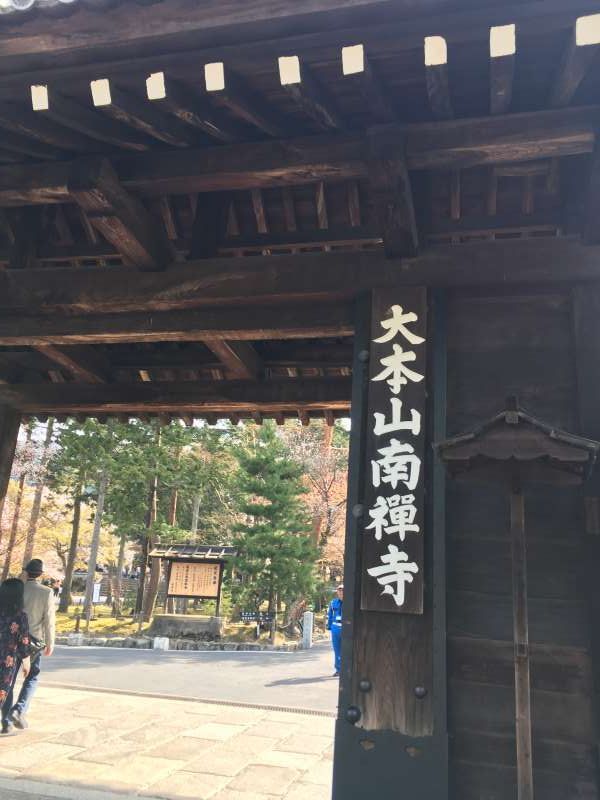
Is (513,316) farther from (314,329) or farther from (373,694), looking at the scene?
(373,694)

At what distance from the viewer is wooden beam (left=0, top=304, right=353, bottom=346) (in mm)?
4062

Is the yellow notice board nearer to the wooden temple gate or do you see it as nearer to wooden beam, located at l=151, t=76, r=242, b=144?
the wooden temple gate

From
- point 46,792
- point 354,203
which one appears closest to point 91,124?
point 354,203

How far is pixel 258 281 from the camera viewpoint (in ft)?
12.9

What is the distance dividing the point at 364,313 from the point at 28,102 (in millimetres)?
2359

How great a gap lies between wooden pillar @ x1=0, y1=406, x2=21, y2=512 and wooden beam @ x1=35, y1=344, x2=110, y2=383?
0.84m

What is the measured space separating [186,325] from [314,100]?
5.89 ft

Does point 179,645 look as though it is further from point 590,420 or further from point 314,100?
point 314,100

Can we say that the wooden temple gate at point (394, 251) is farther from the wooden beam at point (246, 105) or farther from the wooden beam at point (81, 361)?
the wooden beam at point (81, 361)

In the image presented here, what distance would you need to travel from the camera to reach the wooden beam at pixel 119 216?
3.53m

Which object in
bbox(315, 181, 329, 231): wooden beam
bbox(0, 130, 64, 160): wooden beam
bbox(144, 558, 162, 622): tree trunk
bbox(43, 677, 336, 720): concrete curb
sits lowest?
bbox(43, 677, 336, 720): concrete curb

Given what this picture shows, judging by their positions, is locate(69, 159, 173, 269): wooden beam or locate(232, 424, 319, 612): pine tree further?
locate(232, 424, 319, 612): pine tree

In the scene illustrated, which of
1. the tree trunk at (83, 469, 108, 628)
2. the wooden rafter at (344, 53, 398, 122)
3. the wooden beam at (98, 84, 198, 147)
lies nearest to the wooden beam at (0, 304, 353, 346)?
the wooden beam at (98, 84, 198, 147)

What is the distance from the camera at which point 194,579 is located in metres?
18.3
